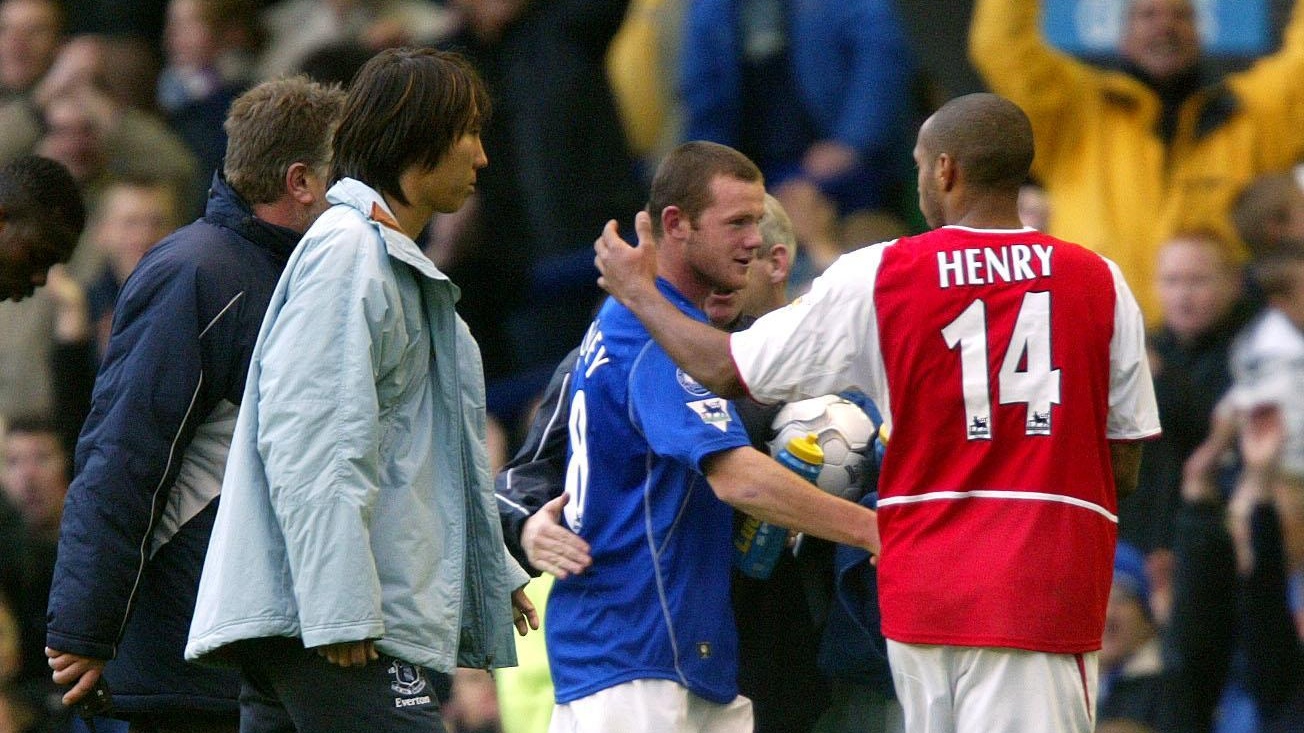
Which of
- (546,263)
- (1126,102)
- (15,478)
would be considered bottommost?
(15,478)

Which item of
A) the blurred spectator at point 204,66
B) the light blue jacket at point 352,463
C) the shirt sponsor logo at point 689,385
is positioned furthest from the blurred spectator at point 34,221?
the blurred spectator at point 204,66

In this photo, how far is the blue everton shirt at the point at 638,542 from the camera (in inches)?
186

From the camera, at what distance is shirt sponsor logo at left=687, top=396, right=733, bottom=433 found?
460 cm

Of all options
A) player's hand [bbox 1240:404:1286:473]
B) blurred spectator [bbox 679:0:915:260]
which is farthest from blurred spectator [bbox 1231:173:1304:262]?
blurred spectator [bbox 679:0:915:260]

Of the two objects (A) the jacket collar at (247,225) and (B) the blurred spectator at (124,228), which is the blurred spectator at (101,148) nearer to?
(B) the blurred spectator at (124,228)

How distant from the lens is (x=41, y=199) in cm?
505

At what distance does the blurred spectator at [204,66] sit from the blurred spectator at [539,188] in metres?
1.24

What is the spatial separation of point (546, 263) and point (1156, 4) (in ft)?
8.82

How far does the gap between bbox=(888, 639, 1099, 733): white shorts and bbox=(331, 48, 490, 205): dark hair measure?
1.40 metres

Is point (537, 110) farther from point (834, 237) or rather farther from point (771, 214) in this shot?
point (771, 214)

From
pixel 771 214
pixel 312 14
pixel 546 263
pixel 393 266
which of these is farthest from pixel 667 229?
pixel 312 14

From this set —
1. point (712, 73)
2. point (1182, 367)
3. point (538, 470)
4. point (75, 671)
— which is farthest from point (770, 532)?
point (712, 73)

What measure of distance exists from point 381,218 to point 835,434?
1375 millimetres

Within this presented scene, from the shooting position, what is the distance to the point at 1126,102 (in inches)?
298
